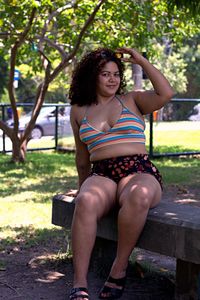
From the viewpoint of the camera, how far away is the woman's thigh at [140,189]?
11.9 ft

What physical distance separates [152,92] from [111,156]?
0.50 metres

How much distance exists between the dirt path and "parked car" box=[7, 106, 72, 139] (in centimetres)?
878

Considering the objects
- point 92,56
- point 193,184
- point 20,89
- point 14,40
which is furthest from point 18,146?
point 20,89

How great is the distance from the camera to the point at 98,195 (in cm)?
373

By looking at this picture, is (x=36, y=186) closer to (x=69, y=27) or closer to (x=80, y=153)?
(x=69, y=27)

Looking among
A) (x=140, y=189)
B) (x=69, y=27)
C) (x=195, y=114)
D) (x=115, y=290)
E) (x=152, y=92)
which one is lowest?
(x=115, y=290)

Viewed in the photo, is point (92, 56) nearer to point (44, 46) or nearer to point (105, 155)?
point (105, 155)

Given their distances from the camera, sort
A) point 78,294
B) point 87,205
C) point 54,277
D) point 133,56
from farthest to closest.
A: point 54,277
point 133,56
point 87,205
point 78,294

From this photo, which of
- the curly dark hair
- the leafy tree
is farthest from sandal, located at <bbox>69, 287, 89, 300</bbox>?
the leafy tree

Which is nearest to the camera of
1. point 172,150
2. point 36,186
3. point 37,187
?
point 37,187

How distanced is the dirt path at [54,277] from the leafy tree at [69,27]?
557 centimetres

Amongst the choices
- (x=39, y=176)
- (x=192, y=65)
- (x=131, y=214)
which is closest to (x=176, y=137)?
(x=39, y=176)

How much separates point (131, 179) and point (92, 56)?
0.94 m

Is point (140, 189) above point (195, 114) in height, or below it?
above
